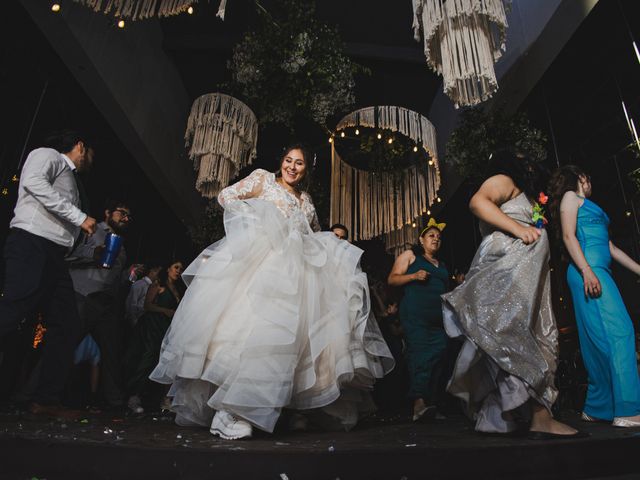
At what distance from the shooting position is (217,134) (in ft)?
15.1

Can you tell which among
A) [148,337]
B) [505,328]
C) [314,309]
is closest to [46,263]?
[314,309]

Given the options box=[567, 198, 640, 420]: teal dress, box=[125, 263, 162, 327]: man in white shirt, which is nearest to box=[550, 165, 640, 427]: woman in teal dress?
box=[567, 198, 640, 420]: teal dress

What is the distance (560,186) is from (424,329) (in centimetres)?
126

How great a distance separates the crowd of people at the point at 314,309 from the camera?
1.63 meters

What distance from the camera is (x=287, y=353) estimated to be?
64.8 inches

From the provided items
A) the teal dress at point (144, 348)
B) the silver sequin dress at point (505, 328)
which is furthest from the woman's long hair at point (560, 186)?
the teal dress at point (144, 348)

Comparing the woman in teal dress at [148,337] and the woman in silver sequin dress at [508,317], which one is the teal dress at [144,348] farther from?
the woman in silver sequin dress at [508,317]

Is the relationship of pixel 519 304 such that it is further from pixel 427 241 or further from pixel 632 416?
pixel 427 241

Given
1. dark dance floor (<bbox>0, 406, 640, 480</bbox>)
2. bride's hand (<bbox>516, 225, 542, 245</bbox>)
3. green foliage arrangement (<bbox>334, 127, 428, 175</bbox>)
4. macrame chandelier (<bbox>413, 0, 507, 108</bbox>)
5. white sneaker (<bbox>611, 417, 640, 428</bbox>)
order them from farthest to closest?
green foliage arrangement (<bbox>334, 127, 428, 175</bbox>)
macrame chandelier (<bbox>413, 0, 507, 108</bbox>)
white sneaker (<bbox>611, 417, 640, 428</bbox>)
bride's hand (<bbox>516, 225, 542, 245</bbox>)
dark dance floor (<bbox>0, 406, 640, 480</bbox>)

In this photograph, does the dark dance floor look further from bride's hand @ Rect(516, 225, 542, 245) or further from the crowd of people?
bride's hand @ Rect(516, 225, 542, 245)

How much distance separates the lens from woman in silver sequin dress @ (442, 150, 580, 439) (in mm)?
1595

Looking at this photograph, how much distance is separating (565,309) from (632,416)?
236 centimetres

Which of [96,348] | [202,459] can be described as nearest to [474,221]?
[96,348]

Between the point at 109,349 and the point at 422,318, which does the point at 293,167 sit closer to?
the point at 422,318
